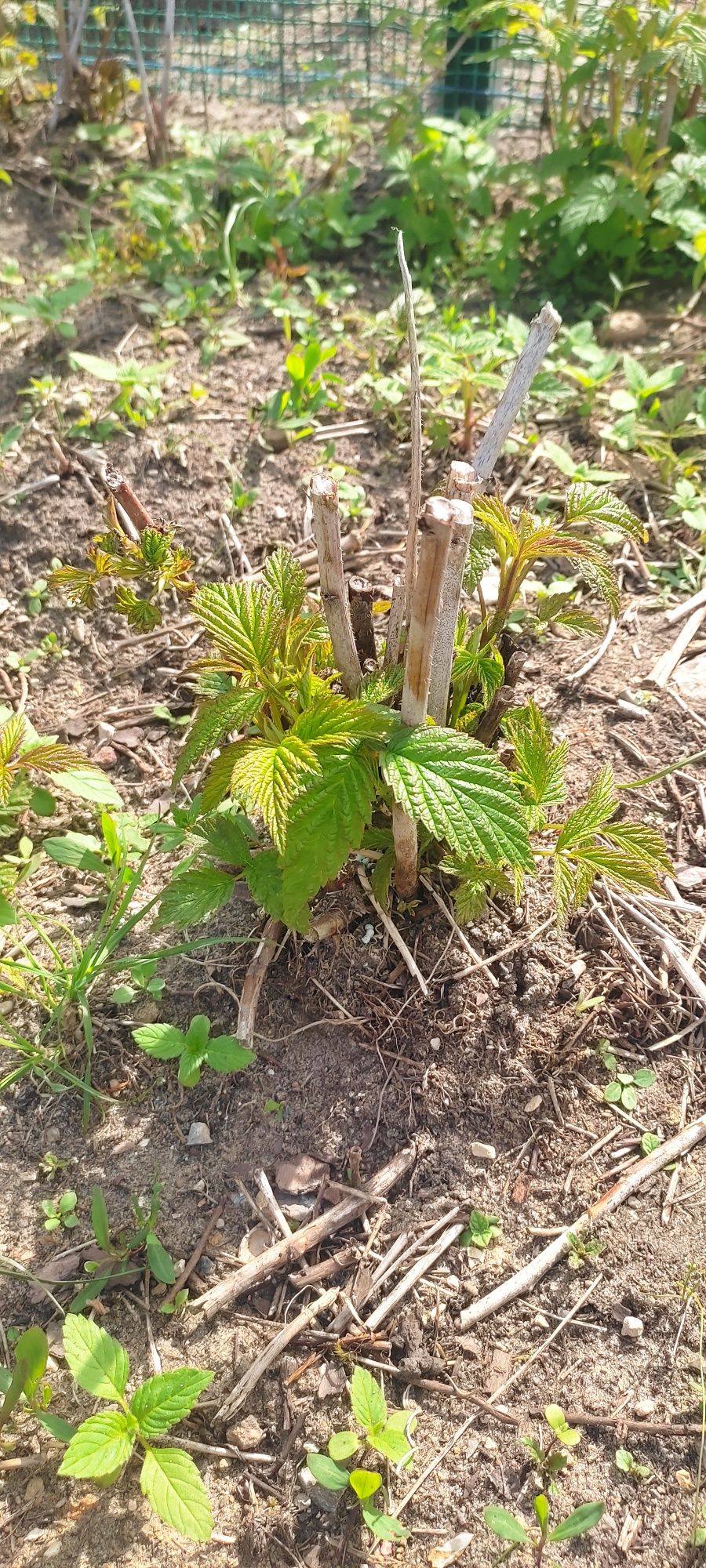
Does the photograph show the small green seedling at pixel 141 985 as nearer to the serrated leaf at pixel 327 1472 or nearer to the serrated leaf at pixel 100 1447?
the serrated leaf at pixel 100 1447

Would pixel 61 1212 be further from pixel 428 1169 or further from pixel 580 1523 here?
pixel 580 1523

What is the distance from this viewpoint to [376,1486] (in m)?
1.42

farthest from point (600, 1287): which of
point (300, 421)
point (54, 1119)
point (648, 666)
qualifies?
point (300, 421)

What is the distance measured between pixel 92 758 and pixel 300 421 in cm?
124

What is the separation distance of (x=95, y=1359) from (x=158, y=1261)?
0.67 ft

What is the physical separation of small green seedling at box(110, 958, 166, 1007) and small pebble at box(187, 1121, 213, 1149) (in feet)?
0.86

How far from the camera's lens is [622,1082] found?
1838 millimetres

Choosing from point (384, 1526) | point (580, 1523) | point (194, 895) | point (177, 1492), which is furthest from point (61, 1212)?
point (580, 1523)

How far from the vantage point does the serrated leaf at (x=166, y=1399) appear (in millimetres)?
1445

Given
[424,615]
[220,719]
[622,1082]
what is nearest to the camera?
[424,615]

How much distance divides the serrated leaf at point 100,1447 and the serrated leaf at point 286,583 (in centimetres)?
129

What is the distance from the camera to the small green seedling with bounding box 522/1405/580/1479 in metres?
1.47

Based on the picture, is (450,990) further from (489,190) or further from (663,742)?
(489,190)

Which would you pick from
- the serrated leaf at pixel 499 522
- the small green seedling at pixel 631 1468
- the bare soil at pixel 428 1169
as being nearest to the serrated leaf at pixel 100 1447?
the bare soil at pixel 428 1169
